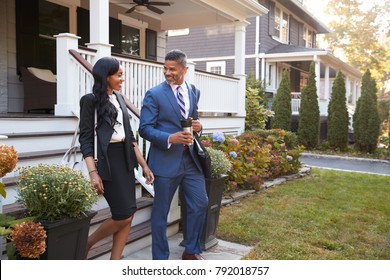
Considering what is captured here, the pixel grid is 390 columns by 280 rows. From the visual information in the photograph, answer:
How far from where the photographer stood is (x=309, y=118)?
14.9 metres

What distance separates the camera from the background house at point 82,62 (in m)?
4.58

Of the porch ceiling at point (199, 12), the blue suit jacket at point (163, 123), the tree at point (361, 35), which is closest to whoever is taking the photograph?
the blue suit jacket at point (163, 123)

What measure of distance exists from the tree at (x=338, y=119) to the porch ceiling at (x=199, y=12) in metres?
6.00

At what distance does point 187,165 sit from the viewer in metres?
3.36

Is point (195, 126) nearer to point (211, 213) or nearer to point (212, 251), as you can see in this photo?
point (211, 213)

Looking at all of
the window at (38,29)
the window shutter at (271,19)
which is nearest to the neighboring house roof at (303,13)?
the window shutter at (271,19)

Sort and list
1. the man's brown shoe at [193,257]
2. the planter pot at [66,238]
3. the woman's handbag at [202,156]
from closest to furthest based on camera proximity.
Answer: the planter pot at [66,238], the woman's handbag at [202,156], the man's brown shoe at [193,257]

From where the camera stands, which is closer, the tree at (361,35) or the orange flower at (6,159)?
the orange flower at (6,159)

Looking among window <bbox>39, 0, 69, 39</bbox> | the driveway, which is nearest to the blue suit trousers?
window <bbox>39, 0, 69, 39</bbox>

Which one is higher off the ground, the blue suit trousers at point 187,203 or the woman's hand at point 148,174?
the woman's hand at point 148,174

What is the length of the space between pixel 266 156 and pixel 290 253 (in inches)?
153

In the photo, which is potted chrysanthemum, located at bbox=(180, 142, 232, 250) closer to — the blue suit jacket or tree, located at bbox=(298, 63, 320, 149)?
the blue suit jacket

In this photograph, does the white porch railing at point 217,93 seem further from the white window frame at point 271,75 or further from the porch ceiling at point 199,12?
the white window frame at point 271,75

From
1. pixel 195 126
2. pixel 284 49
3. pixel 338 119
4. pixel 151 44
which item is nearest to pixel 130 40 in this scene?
pixel 151 44
